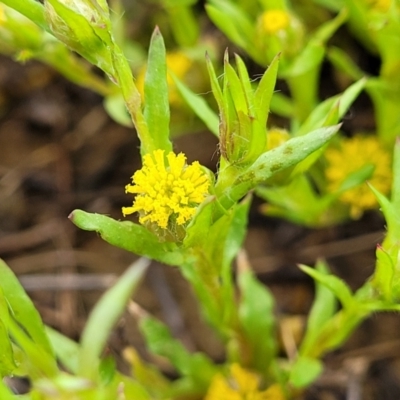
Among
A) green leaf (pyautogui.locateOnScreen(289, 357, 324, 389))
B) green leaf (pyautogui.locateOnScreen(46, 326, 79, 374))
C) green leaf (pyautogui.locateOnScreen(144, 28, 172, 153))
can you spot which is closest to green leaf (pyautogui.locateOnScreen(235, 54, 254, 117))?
green leaf (pyautogui.locateOnScreen(144, 28, 172, 153))

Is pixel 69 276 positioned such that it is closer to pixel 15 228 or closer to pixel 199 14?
pixel 15 228

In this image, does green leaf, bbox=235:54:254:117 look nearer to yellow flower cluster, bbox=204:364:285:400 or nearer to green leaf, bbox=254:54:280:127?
green leaf, bbox=254:54:280:127

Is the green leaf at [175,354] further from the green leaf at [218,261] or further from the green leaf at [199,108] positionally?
the green leaf at [199,108]

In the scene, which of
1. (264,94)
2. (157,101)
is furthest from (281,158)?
(157,101)

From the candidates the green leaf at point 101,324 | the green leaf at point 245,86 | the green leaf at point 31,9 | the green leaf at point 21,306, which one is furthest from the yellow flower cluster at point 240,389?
the green leaf at point 31,9

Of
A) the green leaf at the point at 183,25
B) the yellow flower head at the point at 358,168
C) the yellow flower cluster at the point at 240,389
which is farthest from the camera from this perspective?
the green leaf at the point at 183,25

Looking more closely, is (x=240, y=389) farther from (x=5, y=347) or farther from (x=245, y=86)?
(x=245, y=86)

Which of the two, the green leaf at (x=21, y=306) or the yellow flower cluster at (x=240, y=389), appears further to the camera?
the yellow flower cluster at (x=240, y=389)
